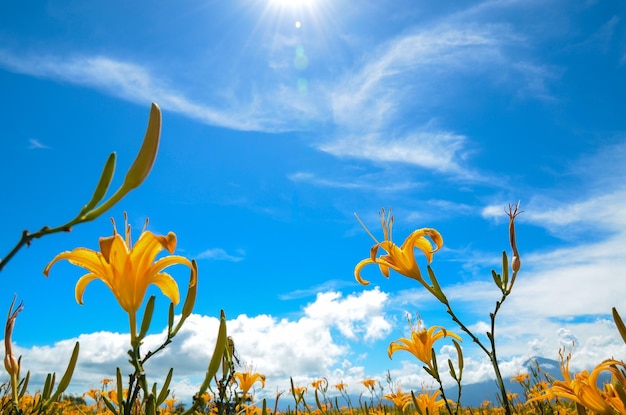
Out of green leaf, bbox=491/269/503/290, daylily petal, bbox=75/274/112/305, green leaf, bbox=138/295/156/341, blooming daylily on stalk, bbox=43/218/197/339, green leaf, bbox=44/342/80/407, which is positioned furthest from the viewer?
green leaf, bbox=491/269/503/290

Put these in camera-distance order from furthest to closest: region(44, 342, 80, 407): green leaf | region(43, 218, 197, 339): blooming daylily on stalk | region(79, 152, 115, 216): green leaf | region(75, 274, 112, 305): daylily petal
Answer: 1. region(44, 342, 80, 407): green leaf
2. region(75, 274, 112, 305): daylily petal
3. region(43, 218, 197, 339): blooming daylily on stalk
4. region(79, 152, 115, 216): green leaf

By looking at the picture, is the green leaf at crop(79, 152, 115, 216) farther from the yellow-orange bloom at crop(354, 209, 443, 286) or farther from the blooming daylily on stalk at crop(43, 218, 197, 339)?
the yellow-orange bloom at crop(354, 209, 443, 286)

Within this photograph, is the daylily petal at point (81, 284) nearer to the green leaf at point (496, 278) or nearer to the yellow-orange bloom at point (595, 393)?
the green leaf at point (496, 278)

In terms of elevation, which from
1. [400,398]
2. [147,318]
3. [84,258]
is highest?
[84,258]

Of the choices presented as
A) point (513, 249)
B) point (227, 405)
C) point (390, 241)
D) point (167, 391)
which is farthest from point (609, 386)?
point (167, 391)

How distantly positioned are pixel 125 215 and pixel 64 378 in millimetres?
776

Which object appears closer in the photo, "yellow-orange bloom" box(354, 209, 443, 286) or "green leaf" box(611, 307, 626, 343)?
"green leaf" box(611, 307, 626, 343)

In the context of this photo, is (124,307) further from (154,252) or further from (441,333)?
(441,333)

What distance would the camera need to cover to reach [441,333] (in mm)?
3305

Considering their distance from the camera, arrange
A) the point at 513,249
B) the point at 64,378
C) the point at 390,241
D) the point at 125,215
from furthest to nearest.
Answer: the point at 390,241 < the point at 513,249 < the point at 64,378 < the point at 125,215

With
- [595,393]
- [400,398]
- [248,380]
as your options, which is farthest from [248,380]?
[595,393]

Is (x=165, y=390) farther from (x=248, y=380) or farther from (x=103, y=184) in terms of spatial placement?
(x=248, y=380)

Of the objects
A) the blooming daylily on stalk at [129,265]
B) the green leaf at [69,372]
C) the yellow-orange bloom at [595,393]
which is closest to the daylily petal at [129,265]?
the blooming daylily on stalk at [129,265]

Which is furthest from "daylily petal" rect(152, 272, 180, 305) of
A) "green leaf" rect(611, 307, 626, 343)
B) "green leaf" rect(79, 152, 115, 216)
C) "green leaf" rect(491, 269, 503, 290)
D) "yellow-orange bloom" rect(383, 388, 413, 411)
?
"yellow-orange bloom" rect(383, 388, 413, 411)
